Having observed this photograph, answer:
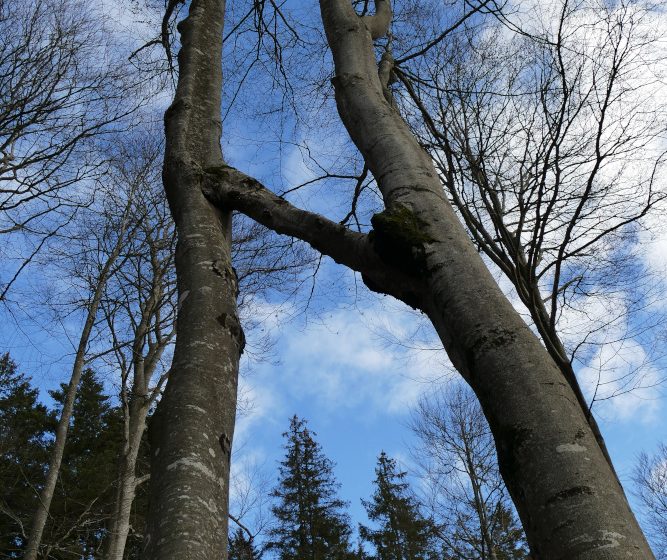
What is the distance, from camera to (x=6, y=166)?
19.2 ft

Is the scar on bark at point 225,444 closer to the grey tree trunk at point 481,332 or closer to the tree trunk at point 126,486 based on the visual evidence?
the grey tree trunk at point 481,332

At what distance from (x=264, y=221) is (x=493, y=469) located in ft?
29.0

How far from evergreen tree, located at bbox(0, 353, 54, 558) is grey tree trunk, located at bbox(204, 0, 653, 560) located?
33.9ft

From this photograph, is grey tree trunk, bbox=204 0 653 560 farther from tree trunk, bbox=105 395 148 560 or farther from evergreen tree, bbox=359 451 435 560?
evergreen tree, bbox=359 451 435 560

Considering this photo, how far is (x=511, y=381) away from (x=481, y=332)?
0.51 ft

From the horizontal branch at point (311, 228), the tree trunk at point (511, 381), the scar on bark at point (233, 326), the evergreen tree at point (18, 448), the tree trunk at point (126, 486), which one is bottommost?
the tree trunk at point (511, 381)

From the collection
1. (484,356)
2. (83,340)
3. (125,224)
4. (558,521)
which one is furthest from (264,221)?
(125,224)

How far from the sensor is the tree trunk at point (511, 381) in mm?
1055

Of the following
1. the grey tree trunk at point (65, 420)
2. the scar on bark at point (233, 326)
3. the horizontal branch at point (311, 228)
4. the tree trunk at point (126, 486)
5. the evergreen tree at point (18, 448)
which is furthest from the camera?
the evergreen tree at point (18, 448)

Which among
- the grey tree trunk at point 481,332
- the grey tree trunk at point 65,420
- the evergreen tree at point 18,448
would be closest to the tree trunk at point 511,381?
the grey tree trunk at point 481,332

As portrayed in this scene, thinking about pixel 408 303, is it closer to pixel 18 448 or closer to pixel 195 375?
pixel 195 375

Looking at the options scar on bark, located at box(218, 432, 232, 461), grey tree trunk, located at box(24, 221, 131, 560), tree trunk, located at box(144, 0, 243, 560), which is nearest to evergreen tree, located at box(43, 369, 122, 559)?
grey tree trunk, located at box(24, 221, 131, 560)

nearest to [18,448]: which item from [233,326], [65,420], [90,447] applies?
[90,447]

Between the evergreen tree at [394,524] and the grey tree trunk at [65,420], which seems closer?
the grey tree trunk at [65,420]
